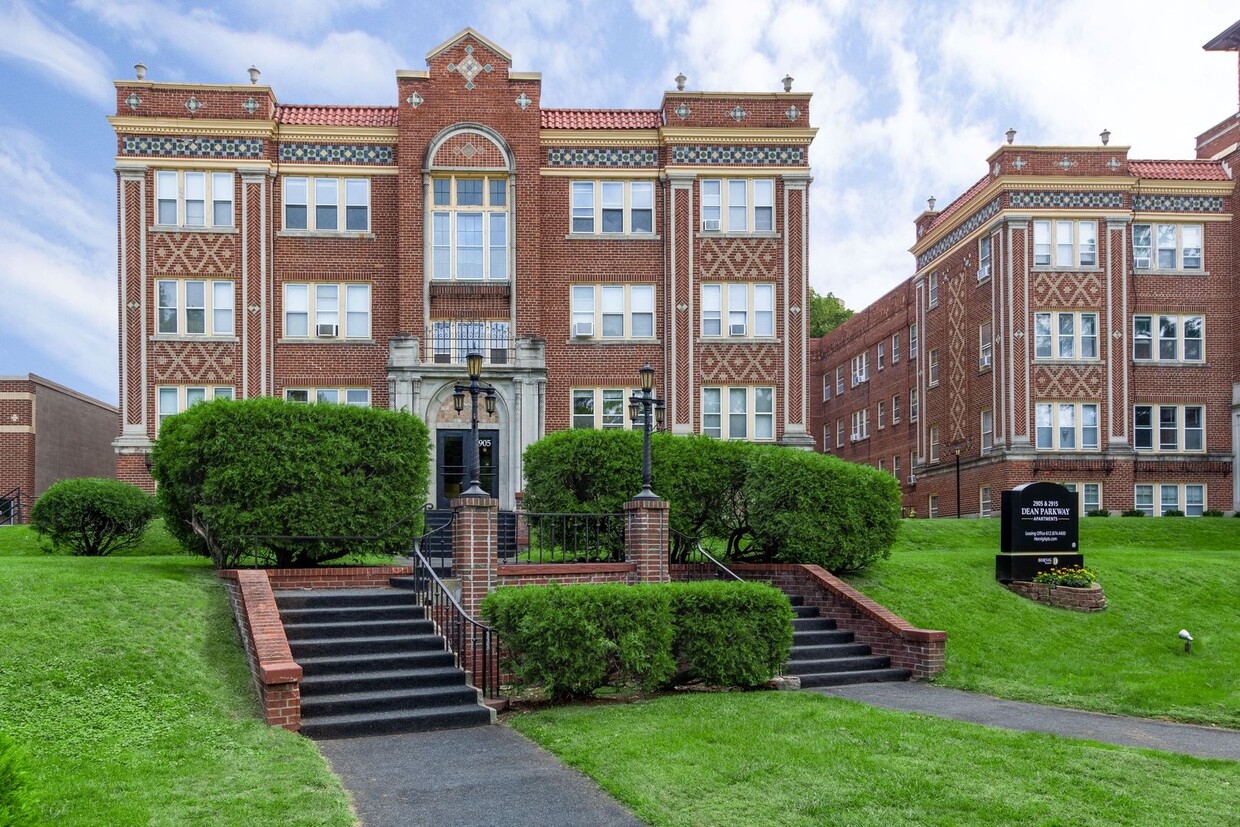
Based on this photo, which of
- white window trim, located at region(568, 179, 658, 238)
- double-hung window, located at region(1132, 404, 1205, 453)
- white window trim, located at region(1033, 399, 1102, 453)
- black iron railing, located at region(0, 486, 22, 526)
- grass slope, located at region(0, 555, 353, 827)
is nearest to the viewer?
grass slope, located at region(0, 555, 353, 827)

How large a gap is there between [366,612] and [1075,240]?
28.6 m

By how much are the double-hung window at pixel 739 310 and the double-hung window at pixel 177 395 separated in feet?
44.4

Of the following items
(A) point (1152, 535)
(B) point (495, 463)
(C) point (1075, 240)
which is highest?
(C) point (1075, 240)

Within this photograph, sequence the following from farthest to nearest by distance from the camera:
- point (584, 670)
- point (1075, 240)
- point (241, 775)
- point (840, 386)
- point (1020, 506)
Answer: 1. point (840, 386)
2. point (1075, 240)
3. point (1020, 506)
4. point (584, 670)
5. point (241, 775)

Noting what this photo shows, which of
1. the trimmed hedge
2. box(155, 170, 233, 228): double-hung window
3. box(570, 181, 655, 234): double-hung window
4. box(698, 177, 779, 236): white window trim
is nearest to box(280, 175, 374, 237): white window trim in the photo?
box(155, 170, 233, 228): double-hung window

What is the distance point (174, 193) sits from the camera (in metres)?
29.9

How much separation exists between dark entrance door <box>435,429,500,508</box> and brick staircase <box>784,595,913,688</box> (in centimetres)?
1456

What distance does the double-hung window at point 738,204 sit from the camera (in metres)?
30.9

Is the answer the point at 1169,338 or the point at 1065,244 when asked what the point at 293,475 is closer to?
the point at 1065,244

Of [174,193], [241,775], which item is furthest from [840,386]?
[241,775]

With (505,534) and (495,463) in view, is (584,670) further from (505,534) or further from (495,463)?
(495,463)

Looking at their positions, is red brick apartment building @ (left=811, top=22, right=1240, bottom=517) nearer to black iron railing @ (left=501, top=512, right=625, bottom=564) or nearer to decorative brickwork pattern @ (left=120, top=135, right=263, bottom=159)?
black iron railing @ (left=501, top=512, right=625, bottom=564)

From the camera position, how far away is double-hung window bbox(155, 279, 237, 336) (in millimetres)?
29859

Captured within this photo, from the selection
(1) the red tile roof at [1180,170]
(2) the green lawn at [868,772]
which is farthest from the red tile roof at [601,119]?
(2) the green lawn at [868,772]
